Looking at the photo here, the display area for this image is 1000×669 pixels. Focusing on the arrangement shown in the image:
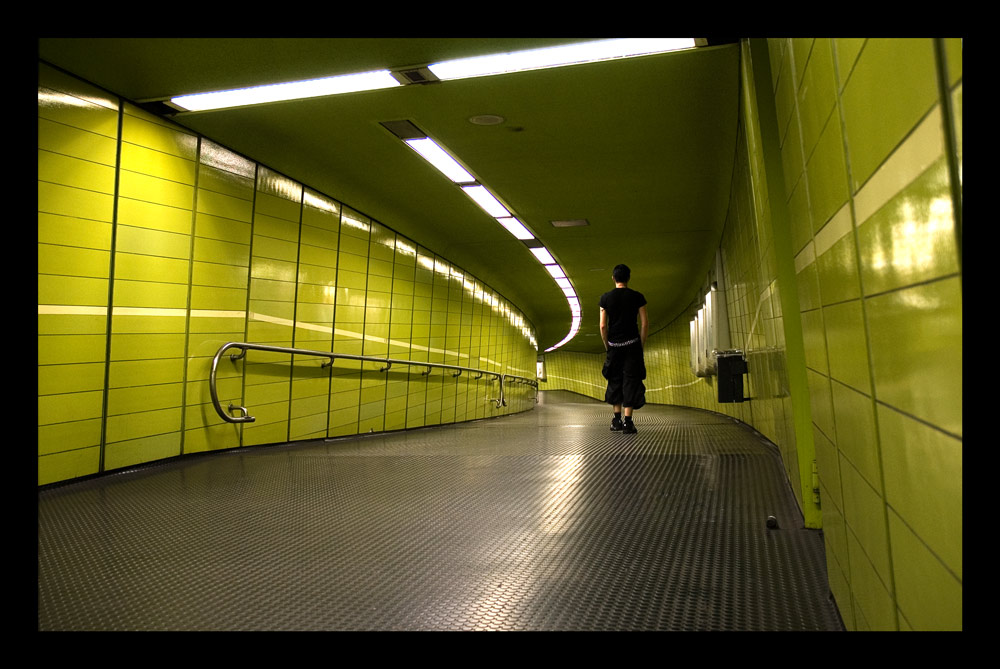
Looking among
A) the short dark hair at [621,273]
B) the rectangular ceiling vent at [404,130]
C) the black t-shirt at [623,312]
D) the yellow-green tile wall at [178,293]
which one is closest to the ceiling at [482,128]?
the rectangular ceiling vent at [404,130]

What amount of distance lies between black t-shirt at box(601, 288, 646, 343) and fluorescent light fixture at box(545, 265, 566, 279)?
542 centimetres

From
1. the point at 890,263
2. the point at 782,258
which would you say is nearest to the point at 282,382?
the point at 782,258

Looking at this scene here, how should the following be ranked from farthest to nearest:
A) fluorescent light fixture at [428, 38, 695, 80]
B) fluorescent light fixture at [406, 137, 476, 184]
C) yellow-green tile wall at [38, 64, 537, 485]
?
fluorescent light fixture at [406, 137, 476, 184] → yellow-green tile wall at [38, 64, 537, 485] → fluorescent light fixture at [428, 38, 695, 80]

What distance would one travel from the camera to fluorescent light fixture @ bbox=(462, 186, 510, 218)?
21.4ft

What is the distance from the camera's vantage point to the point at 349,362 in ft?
21.3

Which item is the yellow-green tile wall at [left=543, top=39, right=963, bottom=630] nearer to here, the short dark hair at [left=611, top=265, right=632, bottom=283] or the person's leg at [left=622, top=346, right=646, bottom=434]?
the short dark hair at [left=611, top=265, right=632, bottom=283]

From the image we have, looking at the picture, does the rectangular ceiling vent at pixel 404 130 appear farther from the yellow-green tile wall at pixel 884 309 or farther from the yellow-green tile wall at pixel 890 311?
the yellow-green tile wall at pixel 890 311

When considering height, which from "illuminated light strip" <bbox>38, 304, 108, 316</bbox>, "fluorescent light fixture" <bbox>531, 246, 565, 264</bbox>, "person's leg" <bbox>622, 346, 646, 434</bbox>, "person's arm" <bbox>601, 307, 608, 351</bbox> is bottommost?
"person's leg" <bbox>622, 346, 646, 434</bbox>

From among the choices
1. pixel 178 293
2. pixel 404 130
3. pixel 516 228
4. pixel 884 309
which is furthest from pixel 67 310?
pixel 516 228

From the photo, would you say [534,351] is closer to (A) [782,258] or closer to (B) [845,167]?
(A) [782,258]

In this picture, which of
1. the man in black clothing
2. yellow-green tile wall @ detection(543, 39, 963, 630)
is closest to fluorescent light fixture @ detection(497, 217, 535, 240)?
the man in black clothing

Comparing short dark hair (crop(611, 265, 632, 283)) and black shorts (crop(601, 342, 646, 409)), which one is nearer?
short dark hair (crop(611, 265, 632, 283))

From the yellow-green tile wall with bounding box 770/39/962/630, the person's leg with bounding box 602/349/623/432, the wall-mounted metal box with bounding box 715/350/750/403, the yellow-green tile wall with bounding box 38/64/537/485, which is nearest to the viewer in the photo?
the yellow-green tile wall with bounding box 770/39/962/630
